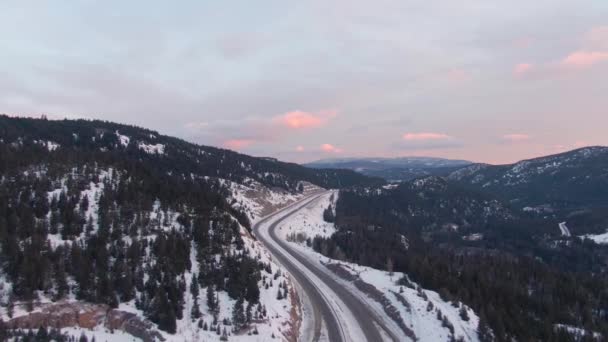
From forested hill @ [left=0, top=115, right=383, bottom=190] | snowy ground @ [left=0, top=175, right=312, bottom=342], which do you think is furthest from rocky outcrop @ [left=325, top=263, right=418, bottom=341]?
forested hill @ [left=0, top=115, right=383, bottom=190]

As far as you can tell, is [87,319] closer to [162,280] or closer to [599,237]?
[162,280]

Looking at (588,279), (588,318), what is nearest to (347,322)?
(588,318)

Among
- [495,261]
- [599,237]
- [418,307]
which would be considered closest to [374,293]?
[418,307]

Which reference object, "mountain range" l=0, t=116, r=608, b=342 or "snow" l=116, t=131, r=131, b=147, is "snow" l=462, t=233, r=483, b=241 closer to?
"mountain range" l=0, t=116, r=608, b=342

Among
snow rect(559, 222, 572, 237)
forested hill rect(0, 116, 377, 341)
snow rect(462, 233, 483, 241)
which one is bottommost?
snow rect(462, 233, 483, 241)

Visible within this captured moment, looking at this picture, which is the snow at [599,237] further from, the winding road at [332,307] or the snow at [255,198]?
the winding road at [332,307]
